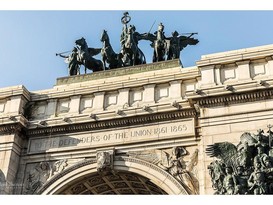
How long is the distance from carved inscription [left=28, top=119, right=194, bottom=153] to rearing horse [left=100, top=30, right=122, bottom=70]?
16.3 ft

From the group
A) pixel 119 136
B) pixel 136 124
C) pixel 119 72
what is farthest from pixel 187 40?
pixel 119 136

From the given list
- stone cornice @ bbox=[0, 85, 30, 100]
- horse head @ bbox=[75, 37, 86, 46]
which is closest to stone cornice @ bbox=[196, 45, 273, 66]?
horse head @ bbox=[75, 37, 86, 46]

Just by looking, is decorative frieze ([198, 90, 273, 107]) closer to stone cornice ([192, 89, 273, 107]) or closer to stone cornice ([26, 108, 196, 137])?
stone cornice ([192, 89, 273, 107])

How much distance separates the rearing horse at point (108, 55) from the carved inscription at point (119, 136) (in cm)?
495

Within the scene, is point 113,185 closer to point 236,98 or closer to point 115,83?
point 115,83

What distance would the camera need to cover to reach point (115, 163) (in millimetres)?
19406

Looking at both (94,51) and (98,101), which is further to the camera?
(94,51)

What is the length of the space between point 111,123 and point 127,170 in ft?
6.99

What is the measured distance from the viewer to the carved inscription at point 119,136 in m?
19.2

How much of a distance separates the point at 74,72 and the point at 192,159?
8.81 meters

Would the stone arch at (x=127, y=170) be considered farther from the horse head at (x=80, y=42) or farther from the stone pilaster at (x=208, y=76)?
the horse head at (x=80, y=42)

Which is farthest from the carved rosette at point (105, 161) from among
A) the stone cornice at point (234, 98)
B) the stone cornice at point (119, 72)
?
the stone cornice at point (119, 72)

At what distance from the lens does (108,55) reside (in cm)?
2419

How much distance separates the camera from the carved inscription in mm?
19188
